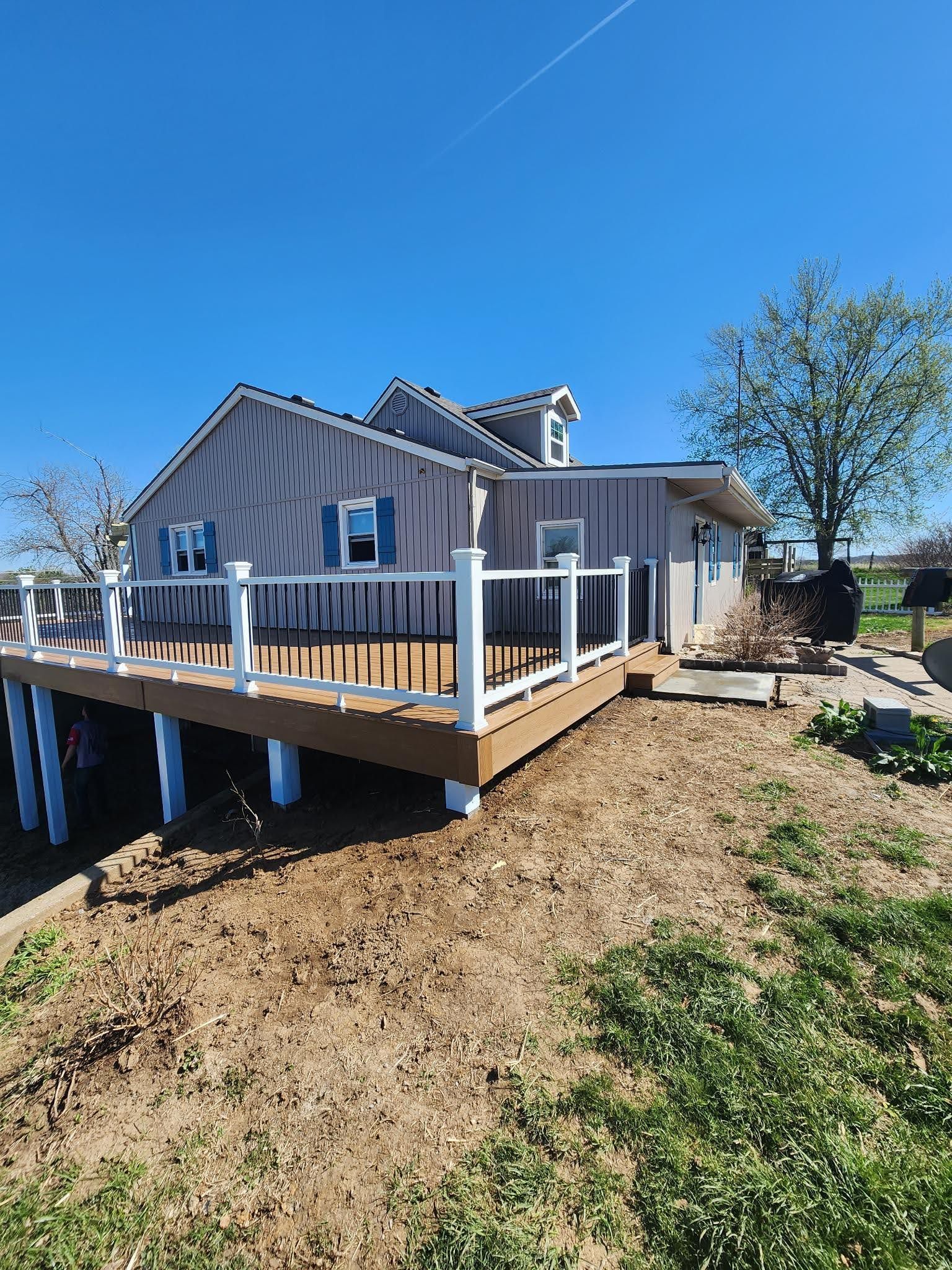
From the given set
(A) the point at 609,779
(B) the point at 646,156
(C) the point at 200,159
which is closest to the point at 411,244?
(C) the point at 200,159

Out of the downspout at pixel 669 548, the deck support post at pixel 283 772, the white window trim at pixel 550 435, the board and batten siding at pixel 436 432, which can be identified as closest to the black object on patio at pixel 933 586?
the downspout at pixel 669 548

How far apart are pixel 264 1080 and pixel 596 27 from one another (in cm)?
1240

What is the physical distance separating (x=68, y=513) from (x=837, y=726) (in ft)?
104

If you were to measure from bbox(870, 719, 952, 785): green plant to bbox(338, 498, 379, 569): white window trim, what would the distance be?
758 cm

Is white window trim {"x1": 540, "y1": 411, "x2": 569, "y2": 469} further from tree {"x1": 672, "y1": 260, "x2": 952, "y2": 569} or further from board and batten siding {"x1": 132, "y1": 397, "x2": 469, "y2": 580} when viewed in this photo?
tree {"x1": 672, "y1": 260, "x2": 952, "y2": 569}

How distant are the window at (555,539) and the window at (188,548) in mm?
7940

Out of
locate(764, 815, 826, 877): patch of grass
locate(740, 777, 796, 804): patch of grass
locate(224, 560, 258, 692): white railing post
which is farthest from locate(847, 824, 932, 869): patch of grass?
locate(224, 560, 258, 692): white railing post

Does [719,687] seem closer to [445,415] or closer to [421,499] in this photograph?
[421,499]

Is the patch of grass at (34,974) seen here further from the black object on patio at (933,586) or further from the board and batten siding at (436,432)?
the black object on patio at (933,586)

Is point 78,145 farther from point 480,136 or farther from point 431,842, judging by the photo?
point 431,842

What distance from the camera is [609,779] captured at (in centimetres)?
449

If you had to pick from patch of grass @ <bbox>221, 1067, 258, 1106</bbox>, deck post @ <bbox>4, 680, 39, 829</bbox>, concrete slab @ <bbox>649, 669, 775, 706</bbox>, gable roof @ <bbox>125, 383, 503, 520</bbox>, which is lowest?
deck post @ <bbox>4, 680, 39, 829</bbox>

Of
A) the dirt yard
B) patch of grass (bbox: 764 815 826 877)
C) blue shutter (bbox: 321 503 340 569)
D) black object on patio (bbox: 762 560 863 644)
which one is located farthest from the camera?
black object on patio (bbox: 762 560 863 644)

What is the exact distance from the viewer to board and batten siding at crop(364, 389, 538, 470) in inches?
403
